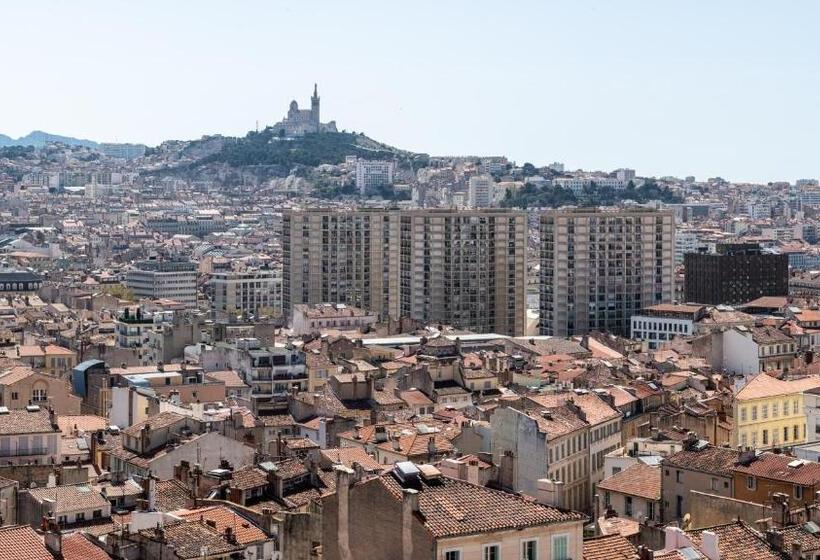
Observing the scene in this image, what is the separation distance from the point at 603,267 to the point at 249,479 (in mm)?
99785

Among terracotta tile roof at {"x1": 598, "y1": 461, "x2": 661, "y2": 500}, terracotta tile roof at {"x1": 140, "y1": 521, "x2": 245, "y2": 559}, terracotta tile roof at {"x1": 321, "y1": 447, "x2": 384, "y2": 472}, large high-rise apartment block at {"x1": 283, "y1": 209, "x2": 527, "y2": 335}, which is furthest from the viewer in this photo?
large high-rise apartment block at {"x1": 283, "y1": 209, "x2": 527, "y2": 335}

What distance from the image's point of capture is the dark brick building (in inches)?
6609

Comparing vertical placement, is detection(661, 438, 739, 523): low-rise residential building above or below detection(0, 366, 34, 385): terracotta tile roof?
above

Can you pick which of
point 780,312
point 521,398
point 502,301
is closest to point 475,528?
point 521,398

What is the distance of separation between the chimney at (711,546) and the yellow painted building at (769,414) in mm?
32300

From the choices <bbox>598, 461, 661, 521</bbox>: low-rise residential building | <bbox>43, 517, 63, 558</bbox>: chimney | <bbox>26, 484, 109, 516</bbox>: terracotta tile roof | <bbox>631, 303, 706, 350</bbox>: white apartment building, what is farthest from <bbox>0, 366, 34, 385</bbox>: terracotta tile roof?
<bbox>631, 303, 706, 350</bbox>: white apartment building

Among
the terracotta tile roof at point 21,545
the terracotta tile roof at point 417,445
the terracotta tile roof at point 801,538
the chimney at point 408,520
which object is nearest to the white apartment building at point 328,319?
the terracotta tile roof at point 417,445

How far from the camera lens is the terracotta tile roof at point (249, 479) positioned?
1783 inches

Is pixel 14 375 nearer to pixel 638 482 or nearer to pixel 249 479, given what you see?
pixel 249 479

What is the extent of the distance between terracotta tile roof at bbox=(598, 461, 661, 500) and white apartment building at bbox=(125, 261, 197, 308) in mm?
143569

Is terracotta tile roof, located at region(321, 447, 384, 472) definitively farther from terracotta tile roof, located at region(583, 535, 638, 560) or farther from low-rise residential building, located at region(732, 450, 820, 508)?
terracotta tile roof, located at region(583, 535, 638, 560)

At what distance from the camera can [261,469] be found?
1847 inches

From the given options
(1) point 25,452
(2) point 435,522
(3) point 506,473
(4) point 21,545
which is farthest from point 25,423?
(2) point 435,522

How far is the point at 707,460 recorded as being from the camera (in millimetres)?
46219
